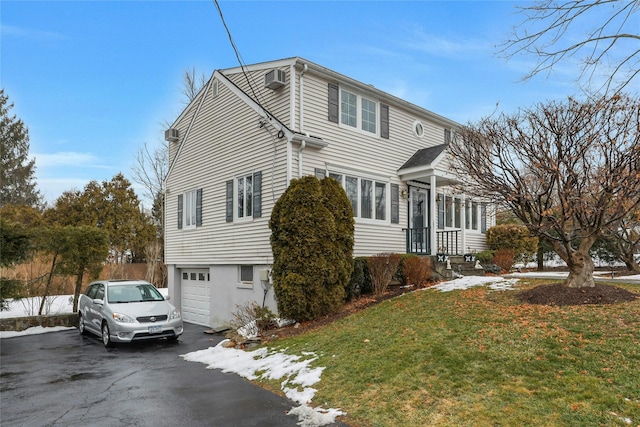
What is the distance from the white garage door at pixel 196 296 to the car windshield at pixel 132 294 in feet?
11.3

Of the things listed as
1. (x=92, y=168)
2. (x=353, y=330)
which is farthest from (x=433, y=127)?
(x=92, y=168)

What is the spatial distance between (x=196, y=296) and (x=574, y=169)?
13.4m

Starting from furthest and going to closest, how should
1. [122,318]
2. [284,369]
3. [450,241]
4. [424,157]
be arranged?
[450,241] → [424,157] → [122,318] → [284,369]

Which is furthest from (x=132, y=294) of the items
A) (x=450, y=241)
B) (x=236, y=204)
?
(x=450, y=241)

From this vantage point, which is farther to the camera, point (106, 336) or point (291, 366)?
point (106, 336)

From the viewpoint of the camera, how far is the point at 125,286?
40.3 ft

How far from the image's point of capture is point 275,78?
40.3 feet

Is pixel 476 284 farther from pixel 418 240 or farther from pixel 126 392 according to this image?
pixel 126 392

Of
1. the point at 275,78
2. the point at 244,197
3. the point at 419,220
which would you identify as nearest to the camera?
the point at 275,78

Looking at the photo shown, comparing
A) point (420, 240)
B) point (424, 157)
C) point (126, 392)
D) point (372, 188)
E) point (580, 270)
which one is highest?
point (424, 157)

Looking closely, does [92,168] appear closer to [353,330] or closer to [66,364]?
[66,364]

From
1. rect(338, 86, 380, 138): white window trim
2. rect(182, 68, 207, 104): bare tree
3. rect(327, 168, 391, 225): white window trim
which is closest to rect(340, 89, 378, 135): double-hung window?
rect(338, 86, 380, 138): white window trim

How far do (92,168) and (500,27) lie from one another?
28861 mm

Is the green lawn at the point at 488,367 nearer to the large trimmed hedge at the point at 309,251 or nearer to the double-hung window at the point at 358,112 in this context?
the large trimmed hedge at the point at 309,251
